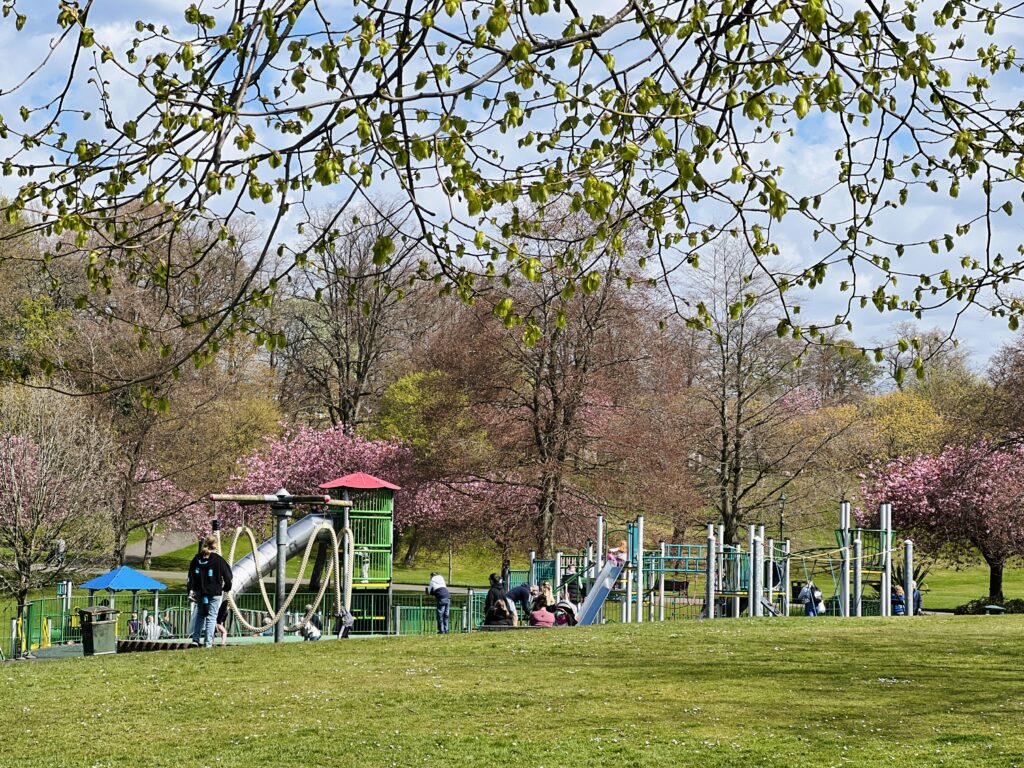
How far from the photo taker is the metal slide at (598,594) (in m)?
25.9

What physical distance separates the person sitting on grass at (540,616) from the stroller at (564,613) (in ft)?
1.52

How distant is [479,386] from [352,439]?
14495mm

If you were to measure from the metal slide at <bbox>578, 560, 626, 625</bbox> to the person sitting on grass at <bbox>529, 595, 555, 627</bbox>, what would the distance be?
1.68 m

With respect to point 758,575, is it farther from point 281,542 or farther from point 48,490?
point 48,490

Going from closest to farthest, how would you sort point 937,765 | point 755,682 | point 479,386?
point 937,765
point 755,682
point 479,386

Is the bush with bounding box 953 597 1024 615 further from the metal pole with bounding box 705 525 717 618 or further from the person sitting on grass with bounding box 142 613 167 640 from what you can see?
the person sitting on grass with bounding box 142 613 167 640

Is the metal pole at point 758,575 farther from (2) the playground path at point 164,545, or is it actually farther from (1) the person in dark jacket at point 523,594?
(2) the playground path at point 164,545

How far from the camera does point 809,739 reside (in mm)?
10133

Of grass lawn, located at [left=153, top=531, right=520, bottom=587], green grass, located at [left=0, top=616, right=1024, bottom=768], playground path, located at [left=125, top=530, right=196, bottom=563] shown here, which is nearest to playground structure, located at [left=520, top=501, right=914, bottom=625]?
green grass, located at [left=0, top=616, right=1024, bottom=768]

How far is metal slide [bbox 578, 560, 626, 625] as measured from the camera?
84.9ft

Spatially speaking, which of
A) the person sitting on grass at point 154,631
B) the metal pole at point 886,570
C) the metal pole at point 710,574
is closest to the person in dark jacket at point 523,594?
the metal pole at point 710,574

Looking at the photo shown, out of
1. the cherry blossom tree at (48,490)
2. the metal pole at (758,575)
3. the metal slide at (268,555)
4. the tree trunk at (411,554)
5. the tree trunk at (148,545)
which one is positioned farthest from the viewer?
A: the tree trunk at (411,554)

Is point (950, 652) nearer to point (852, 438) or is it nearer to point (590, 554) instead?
point (590, 554)

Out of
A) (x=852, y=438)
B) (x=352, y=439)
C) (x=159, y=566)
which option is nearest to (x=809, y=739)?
(x=852, y=438)
